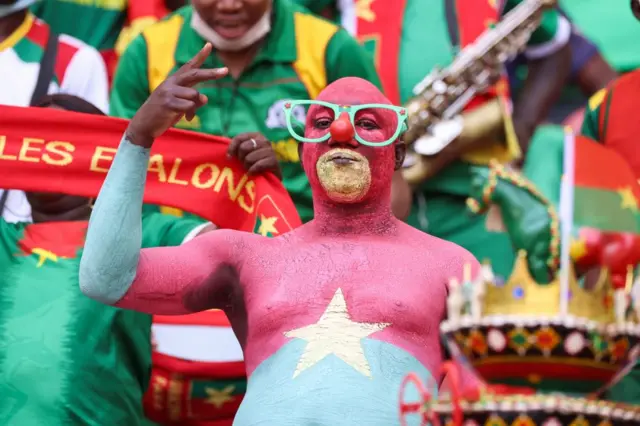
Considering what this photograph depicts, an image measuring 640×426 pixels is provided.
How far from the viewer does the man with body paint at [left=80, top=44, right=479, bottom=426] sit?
3.64 meters

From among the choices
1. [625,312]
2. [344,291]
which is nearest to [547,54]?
[344,291]

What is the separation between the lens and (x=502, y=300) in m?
3.10

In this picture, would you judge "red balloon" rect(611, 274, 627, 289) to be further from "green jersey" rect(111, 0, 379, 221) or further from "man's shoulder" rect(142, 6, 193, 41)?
"man's shoulder" rect(142, 6, 193, 41)

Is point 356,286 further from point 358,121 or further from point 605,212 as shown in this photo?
point 605,212

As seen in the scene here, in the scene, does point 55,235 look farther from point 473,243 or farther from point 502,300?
point 502,300

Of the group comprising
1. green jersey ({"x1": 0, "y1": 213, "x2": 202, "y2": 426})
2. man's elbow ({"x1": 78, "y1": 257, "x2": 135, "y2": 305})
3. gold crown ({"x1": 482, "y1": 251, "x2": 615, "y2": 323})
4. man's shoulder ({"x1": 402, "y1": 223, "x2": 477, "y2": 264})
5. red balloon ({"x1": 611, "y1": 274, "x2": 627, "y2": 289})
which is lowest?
green jersey ({"x1": 0, "y1": 213, "x2": 202, "y2": 426})

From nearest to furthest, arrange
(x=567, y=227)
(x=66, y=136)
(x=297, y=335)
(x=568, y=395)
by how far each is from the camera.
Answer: (x=568, y=395) → (x=567, y=227) → (x=297, y=335) → (x=66, y=136)

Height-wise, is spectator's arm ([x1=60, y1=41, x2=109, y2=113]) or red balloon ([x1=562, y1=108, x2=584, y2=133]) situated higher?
red balloon ([x1=562, y1=108, x2=584, y2=133])

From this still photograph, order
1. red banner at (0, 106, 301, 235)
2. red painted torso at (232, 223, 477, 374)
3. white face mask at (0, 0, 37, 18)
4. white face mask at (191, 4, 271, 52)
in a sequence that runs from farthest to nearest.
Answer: white face mask at (0, 0, 37, 18) → white face mask at (191, 4, 271, 52) → red banner at (0, 106, 301, 235) → red painted torso at (232, 223, 477, 374)

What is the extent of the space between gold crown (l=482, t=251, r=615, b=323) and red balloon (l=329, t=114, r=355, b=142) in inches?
34.4

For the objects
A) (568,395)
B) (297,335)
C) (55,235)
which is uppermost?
(568,395)

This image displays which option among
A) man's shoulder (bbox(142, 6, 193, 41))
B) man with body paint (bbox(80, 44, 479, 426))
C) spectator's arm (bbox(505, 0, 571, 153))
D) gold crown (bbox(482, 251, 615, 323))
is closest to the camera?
gold crown (bbox(482, 251, 615, 323))

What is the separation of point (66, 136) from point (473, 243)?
161 centimetres

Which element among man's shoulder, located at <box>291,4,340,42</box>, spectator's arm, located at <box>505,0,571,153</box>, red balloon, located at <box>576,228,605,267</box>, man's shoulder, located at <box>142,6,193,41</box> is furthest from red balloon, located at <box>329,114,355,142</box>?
spectator's arm, located at <box>505,0,571,153</box>
